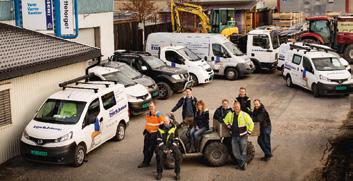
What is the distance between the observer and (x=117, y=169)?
46.5 ft

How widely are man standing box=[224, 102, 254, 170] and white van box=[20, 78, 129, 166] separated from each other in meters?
3.60

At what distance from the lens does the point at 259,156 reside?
590 inches

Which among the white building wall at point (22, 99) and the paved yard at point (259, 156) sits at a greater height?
the white building wall at point (22, 99)

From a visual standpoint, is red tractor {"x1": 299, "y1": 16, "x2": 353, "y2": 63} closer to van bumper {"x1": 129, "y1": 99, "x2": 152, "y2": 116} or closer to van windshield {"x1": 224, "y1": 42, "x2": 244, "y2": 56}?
van windshield {"x1": 224, "y1": 42, "x2": 244, "y2": 56}

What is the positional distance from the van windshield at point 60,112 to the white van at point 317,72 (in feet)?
36.7

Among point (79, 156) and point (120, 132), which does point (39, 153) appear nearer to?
point (79, 156)

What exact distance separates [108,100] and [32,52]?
8.83 feet

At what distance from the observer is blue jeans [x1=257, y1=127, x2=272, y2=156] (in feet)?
47.3

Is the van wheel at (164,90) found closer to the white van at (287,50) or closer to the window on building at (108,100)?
the white van at (287,50)


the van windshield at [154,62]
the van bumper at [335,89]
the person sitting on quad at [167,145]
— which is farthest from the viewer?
the van windshield at [154,62]

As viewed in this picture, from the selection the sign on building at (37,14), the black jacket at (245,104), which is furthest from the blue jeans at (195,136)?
the sign on building at (37,14)

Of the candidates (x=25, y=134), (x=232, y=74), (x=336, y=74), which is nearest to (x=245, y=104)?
(x=25, y=134)

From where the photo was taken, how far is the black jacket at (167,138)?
13055 millimetres

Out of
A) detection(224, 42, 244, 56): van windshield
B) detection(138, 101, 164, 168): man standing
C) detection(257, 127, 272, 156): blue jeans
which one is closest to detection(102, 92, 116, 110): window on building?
detection(138, 101, 164, 168): man standing
